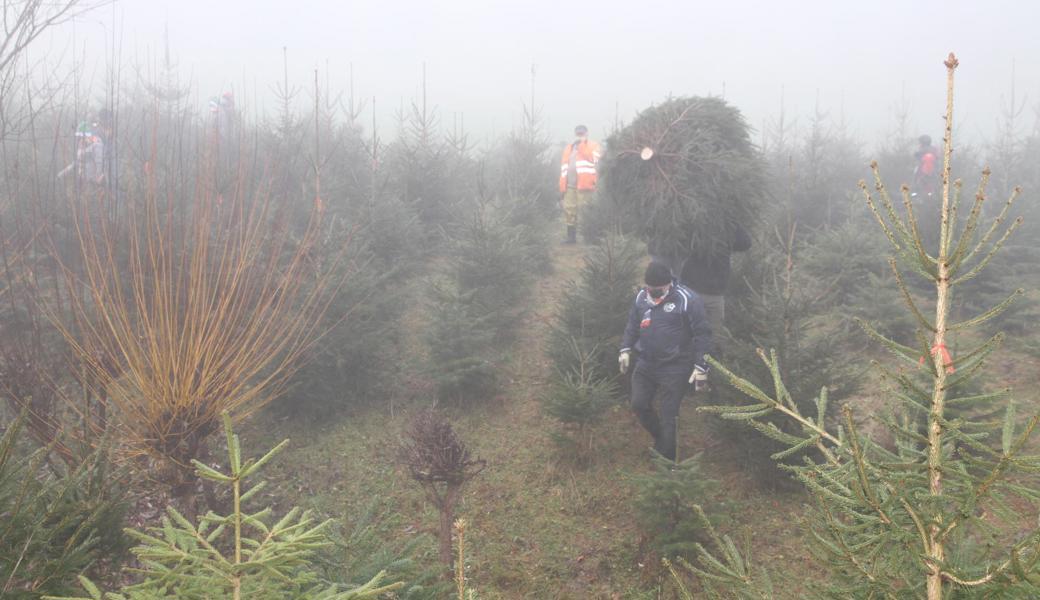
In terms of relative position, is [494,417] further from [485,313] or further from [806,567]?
[806,567]

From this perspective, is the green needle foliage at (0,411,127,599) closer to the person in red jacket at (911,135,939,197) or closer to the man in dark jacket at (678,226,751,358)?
the man in dark jacket at (678,226,751,358)

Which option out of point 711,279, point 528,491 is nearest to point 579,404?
point 528,491

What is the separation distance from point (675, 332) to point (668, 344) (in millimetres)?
113

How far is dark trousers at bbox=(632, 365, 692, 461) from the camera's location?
4.65 metres

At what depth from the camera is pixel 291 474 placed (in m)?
5.55

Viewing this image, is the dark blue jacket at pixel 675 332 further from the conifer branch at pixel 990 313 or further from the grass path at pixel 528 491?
the conifer branch at pixel 990 313

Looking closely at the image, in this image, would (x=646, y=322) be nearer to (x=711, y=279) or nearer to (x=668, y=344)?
(x=668, y=344)

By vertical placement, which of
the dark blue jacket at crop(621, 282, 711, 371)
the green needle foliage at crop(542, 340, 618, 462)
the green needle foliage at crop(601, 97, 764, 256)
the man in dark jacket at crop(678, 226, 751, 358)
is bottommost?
the green needle foliage at crop(542, 340, 618, 462)

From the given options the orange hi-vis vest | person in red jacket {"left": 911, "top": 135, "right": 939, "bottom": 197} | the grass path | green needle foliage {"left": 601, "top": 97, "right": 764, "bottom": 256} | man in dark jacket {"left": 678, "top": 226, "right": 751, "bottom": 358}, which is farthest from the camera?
person in red jacket {"left": 911, "top": 135, "right": 939, "bottom": 197}

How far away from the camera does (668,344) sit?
4648mm

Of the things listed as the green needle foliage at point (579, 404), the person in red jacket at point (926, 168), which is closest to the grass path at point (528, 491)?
the green needle foliage at point (579, 404)

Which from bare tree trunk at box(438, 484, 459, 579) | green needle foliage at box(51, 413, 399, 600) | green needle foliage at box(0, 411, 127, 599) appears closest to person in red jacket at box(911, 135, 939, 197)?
bare tree trunk at box(438, 484, 459, 579)

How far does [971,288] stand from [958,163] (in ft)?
30.5

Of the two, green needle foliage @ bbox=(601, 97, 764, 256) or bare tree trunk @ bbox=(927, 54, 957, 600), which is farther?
green needle foliage @ bbox=(601, 97, 764, 256)
